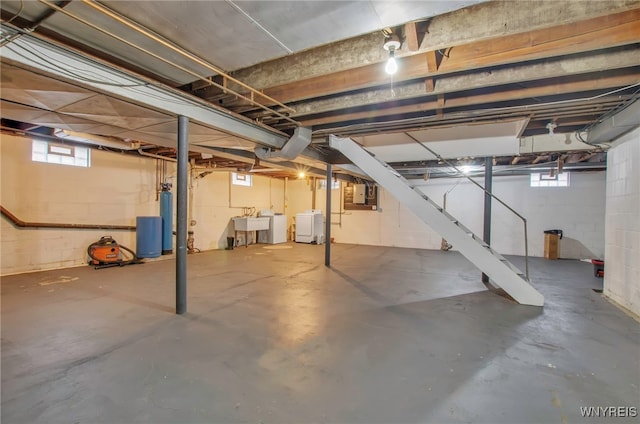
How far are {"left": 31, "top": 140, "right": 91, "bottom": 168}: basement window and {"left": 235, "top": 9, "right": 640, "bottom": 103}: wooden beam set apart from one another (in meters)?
5.17

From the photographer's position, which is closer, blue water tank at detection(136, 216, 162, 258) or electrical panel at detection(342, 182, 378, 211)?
blue water tank at detection(136, 216, 162, 258)

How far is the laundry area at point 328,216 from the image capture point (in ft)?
5.65

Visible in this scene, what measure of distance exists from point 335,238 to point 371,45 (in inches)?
314

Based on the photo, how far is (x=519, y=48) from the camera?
2137mm

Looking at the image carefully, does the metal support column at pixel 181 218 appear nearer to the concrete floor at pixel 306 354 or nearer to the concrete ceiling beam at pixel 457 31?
the concrete floor at pixel 306 354

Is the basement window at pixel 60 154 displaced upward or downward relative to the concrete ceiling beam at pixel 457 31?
downward

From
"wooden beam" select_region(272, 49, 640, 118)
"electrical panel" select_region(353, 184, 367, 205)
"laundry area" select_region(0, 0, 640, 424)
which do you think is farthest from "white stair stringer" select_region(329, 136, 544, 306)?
"electrical panel" select_region(353, 184, 367, 205)

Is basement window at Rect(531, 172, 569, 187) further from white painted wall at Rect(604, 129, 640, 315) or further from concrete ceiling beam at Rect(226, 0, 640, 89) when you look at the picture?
concrete ceiling beam at Rect(226, 0, 640, 89)

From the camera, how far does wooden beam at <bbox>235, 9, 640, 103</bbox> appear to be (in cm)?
192

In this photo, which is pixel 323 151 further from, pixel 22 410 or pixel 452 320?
pixel 22 410

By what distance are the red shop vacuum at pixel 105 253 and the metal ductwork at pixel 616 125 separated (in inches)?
305

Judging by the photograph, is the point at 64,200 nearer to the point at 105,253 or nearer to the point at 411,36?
the point at 105,253

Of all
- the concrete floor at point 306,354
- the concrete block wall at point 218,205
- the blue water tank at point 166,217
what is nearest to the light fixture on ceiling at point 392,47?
the concrete floor at point 306,354

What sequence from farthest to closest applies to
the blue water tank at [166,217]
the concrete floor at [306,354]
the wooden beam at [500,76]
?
1. the blue water tank at [166,217]
2. the wooden beam at [500,76]
3. the concrete floor at [306,354]
